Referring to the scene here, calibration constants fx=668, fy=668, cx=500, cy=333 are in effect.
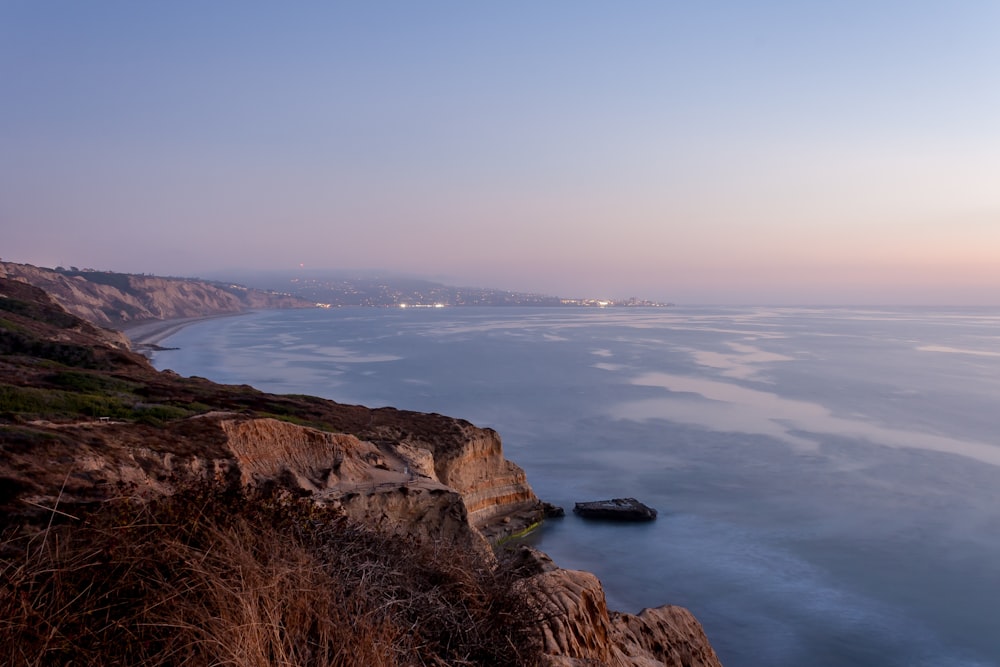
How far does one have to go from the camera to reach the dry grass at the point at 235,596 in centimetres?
400

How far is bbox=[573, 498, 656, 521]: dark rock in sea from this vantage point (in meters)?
24.9

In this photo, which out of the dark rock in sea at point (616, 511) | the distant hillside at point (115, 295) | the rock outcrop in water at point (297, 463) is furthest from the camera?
the distant hillside at point (115, 295)

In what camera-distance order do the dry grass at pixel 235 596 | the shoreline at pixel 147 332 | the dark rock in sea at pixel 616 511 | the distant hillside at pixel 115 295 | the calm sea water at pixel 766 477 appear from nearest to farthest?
1. the dry grass at pixel 235 596
2. the calm sea water at pixel 766 477
3. the dark rock in sea at pixel 616 511
4. the shoreline at pixel 147 332
5. the distant hillside at pixel 115 295

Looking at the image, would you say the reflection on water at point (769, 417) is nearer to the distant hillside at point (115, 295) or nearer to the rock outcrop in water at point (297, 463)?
the rock outcrop in water at point (297, 463)

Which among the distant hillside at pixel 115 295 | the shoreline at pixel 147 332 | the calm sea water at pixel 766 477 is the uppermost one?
the distant hillside at pixel 115 295

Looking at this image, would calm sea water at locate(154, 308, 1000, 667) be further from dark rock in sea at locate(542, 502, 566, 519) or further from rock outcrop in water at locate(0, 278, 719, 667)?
rock outcrop in water at locate(0, 278, 719, 667)

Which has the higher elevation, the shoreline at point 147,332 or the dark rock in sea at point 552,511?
the dark rock in sea at point 552,511

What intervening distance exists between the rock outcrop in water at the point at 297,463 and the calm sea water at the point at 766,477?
5377 millimetres

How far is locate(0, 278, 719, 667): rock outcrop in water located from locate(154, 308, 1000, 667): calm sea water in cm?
538

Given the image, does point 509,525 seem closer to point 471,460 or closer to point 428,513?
point 471,460

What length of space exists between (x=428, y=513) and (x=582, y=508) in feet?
39.4

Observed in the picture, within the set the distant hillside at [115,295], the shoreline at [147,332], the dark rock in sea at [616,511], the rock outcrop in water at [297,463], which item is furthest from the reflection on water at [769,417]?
the distant hillside at [115,295]

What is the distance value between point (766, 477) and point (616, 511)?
382 inches

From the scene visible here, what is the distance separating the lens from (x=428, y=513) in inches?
577
